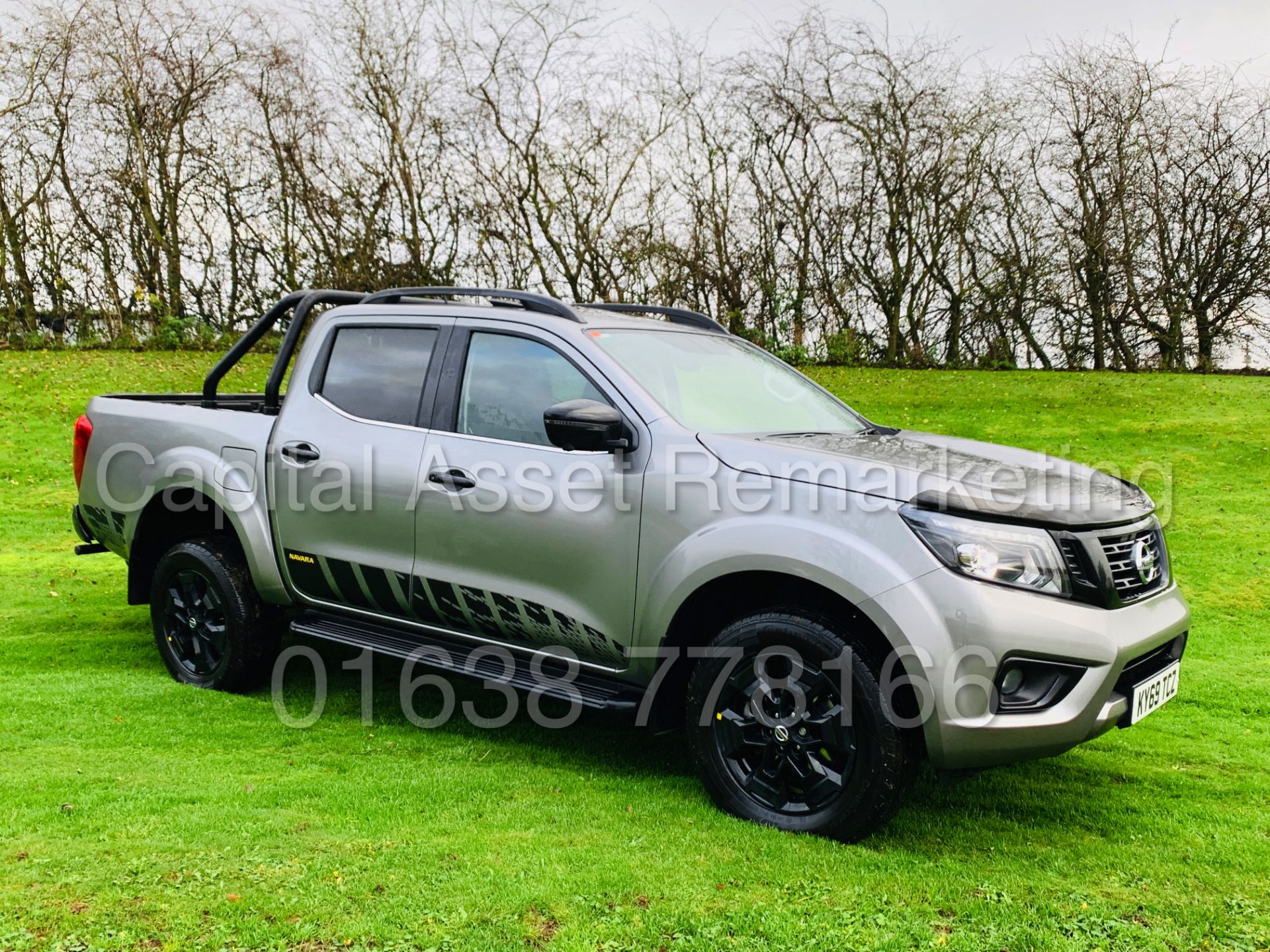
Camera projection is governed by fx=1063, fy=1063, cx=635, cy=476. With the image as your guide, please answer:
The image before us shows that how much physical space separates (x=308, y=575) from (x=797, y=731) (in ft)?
8.32

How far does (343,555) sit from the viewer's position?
4.82 metres

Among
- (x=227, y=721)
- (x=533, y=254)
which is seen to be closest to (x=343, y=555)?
(x=227, y=721)

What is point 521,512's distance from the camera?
4195 mm

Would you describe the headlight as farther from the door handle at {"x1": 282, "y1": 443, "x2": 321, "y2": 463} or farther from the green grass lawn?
the door handle at {"x1": 282, "y1": 443, "x2": 321, "y2": 463}

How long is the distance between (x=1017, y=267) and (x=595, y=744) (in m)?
17.4

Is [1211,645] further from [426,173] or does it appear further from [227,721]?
[426,173]

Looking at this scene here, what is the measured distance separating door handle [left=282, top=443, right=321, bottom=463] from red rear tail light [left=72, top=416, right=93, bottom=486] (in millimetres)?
1577

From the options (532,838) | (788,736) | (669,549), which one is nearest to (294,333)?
(669,549)

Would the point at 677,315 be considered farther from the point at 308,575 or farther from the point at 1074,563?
the point at 1074,563

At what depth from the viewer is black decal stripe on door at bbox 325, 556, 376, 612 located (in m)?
4.83

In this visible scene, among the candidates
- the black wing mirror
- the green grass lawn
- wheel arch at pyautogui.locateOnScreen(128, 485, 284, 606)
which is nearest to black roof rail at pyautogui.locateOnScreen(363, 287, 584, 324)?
the black wing mirror

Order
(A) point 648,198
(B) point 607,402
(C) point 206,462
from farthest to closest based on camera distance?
(A) point 648,198 → (C) point 206,462 → (B) point 607,402

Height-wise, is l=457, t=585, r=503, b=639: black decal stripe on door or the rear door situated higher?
the rear door

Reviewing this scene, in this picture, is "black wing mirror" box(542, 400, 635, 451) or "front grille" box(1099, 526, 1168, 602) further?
"black wing mirror" box(542, 400, 635, 451)
